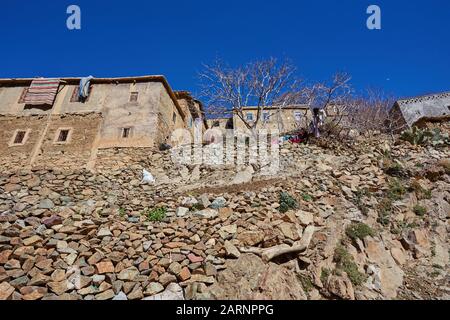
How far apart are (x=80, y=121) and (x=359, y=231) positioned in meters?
13.2

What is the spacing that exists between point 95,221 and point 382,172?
9.85m

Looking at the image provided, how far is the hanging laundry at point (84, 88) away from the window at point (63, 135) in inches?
82.8

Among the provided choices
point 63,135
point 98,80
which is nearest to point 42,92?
point 98,80

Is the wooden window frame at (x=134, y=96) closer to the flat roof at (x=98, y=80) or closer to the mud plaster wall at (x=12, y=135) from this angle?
the flat roof at (x=98, y=80)

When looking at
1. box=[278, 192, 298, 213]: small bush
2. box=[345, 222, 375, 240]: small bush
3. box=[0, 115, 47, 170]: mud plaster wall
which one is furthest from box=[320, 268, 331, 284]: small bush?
box=[0, 115, 47, 170]: mud plaster wall

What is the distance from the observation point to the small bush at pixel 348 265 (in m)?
6.01

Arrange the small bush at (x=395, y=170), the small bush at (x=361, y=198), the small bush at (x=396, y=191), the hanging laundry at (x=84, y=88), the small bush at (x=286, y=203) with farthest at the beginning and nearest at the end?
the hanging laundry at (x=84, y=88)
the small bush at (x=395, y=170)
the small bush at (x=396, y=191)
the small bush at (x=361, y=198)
the small bush at (x=286, y=203)

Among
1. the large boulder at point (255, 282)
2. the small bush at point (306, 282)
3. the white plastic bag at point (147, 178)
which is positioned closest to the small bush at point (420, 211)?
the small bush at point (306, 282)

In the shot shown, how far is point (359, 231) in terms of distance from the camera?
7.17 m

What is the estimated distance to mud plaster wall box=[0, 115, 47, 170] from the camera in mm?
12227

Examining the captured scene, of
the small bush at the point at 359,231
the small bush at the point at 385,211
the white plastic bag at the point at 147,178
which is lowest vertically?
the small bush at the point at 359,231

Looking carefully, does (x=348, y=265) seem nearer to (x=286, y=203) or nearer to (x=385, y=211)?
(x=286, y=203)
